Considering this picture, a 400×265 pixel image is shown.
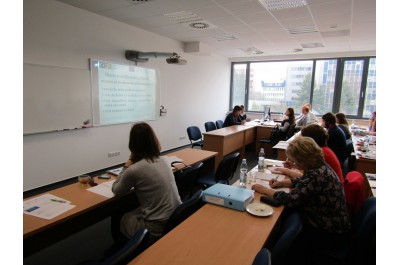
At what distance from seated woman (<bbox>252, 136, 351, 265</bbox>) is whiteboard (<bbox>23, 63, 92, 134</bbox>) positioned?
3482mm

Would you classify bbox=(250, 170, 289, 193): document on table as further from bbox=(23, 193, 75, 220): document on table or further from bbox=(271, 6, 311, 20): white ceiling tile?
bbox=(271, 6, 311, 20): white ceiling tile

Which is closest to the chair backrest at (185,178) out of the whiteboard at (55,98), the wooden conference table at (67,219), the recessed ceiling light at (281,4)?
the wooden conference table at (67,219)

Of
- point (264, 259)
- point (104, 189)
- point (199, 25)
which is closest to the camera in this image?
point (264, 259)

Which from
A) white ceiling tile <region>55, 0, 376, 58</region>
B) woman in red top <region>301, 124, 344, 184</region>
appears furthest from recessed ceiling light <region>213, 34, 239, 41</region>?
woman in red top <region>301, 124, 344, 184</region>

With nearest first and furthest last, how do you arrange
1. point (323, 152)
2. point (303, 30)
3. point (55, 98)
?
point (323, 152)
point (55, 98)
point (303, 30)

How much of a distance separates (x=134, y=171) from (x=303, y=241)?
1.33m

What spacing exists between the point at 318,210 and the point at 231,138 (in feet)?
12.1

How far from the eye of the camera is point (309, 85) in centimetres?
830

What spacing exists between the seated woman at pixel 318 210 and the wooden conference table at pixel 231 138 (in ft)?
9.68

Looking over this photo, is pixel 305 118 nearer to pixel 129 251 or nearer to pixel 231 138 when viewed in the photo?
pixel 231 138

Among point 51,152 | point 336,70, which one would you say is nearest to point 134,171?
point 51,152

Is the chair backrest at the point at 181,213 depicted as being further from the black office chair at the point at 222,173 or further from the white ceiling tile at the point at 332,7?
the white ceiling tile at the point at 332,7

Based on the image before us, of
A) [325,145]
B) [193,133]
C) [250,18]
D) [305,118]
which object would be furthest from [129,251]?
[305,118]
